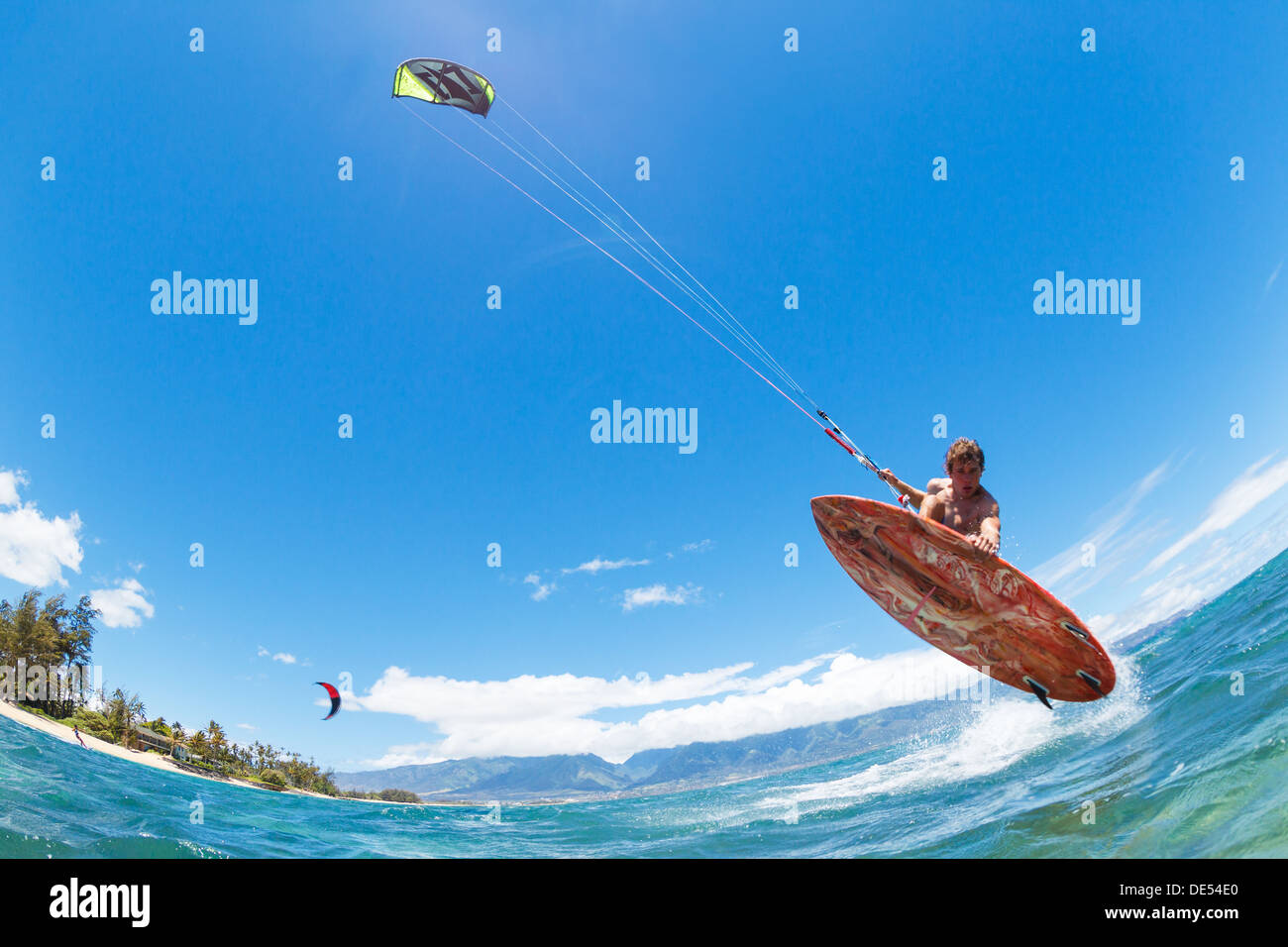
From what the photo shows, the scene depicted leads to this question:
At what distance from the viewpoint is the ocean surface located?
23.5 ft

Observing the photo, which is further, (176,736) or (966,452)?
Result: (176,736)

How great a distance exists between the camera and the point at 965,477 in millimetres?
6246

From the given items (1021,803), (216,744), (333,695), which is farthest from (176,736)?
(1021,803)

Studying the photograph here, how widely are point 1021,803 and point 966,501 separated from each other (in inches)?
297

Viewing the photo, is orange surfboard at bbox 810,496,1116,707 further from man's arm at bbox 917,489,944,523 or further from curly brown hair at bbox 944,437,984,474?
curly brown hair at bbox 944,437,984,474

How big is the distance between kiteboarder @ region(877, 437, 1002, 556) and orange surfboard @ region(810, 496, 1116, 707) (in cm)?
27

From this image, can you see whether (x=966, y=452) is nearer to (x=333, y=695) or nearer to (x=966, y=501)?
(x=966, y=501)

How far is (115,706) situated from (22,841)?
274 ft

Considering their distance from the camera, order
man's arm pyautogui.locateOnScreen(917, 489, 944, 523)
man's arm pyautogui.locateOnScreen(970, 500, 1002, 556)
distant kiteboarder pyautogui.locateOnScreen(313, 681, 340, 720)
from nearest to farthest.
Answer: man's arm pyautogui.locateOnScreen(970, 500, 1002, 556), man's arm pyautogui.locateOnScreen(917, 489, 944, 523), distant kiteboarder pyautogui.locateOnScreen(313, 681, 340, 720)

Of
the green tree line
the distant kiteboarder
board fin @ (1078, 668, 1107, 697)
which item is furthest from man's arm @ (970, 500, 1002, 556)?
the green tree line

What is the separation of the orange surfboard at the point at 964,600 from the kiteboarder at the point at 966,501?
0.90 ft
